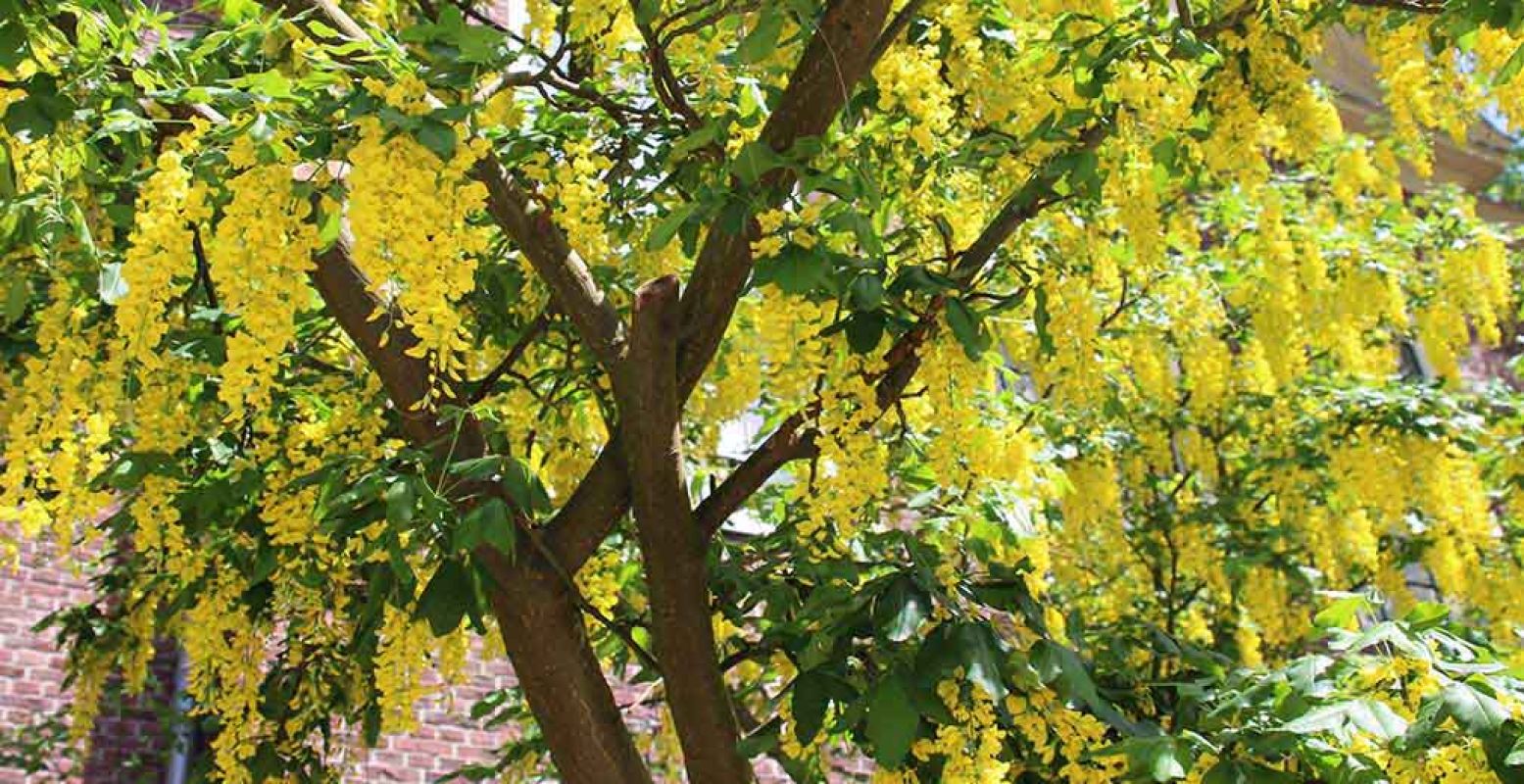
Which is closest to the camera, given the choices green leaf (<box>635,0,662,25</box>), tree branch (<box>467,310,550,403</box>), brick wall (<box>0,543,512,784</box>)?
green leaf (<box>635,0,662,25</box>)

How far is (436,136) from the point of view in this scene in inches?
102

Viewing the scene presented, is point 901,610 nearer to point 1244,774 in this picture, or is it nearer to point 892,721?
point 892,721

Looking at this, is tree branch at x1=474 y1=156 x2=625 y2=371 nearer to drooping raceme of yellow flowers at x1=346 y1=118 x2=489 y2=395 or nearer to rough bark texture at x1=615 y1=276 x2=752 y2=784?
rough bark texture at x1=615 y1=276 x2=752 y2=784

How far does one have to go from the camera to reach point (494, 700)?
16.6 ft

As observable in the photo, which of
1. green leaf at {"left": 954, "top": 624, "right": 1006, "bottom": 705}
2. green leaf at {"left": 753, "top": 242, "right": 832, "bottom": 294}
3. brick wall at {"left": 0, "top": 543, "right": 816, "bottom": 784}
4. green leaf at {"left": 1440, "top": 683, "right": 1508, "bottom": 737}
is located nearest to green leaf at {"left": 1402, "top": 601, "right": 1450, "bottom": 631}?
green leaf at {"left": 1440, "top": 683, "right": 1508, "bottom": 737}

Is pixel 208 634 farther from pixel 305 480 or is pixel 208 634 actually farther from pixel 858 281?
pixel 858 281

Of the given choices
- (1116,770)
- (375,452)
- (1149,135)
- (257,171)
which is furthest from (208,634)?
(1149,135)

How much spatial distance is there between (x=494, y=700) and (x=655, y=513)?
6.59ft

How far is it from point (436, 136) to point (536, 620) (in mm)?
1164

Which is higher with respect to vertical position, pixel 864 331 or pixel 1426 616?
pixel 864 331

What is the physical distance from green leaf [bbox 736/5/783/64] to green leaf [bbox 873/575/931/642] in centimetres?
A: 104

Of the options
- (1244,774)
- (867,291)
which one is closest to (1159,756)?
(1244,774)

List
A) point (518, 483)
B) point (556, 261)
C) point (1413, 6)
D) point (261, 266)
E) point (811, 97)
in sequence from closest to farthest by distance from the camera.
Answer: point (261, 266), point (518, 483), point (811, 97), point (556, 261), point (1413, 6)

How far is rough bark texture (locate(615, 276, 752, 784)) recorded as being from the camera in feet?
10.7
